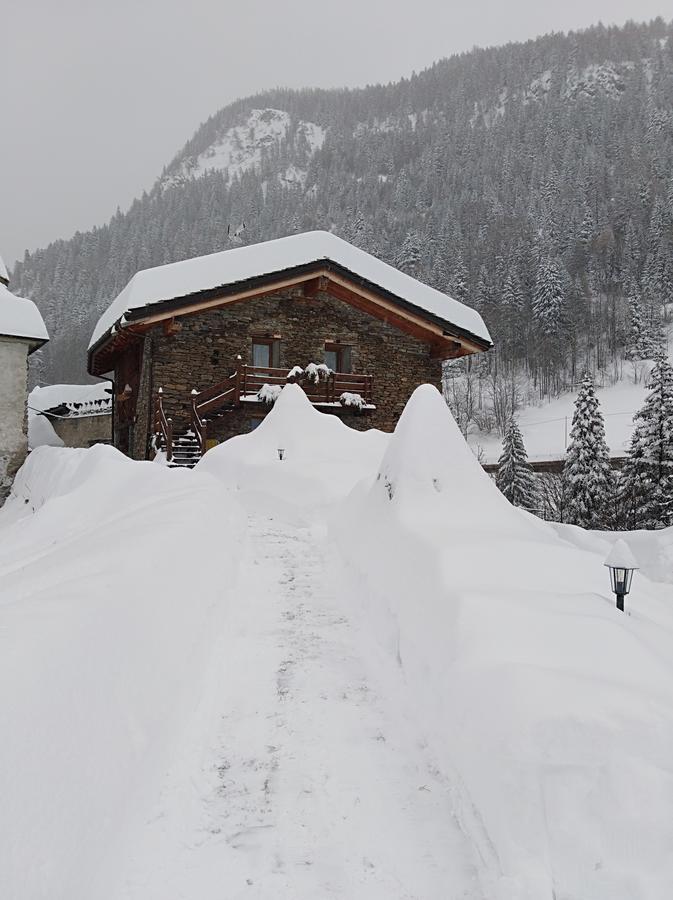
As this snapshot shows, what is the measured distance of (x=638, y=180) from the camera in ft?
250

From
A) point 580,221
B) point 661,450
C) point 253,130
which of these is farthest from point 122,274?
point 253,130

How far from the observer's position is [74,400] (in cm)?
3441

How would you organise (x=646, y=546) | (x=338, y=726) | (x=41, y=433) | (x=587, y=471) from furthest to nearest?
1. (x=41, y=433)
2. (x=587, y=471)
3. (x=646, y=546)
4. (x=338, y=726)

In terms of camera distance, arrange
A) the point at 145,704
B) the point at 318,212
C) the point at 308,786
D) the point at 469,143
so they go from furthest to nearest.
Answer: the point at 469,143
the point at 318,212
the point at 145,704
the point at 308,786

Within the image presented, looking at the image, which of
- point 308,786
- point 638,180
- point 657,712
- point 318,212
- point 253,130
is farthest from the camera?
point 253,130

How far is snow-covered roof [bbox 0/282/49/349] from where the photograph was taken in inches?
697

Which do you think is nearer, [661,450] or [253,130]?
[661,450]

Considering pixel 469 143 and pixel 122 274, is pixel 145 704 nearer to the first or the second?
pixel 122 274

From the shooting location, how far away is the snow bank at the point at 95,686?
225 cm

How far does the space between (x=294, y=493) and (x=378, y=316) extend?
11161 millimetres

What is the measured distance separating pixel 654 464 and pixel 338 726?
20.9m

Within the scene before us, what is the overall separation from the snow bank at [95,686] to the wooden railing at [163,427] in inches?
379

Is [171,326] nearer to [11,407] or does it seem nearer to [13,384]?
[13,384]

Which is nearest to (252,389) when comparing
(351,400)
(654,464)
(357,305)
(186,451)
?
(186,451)
